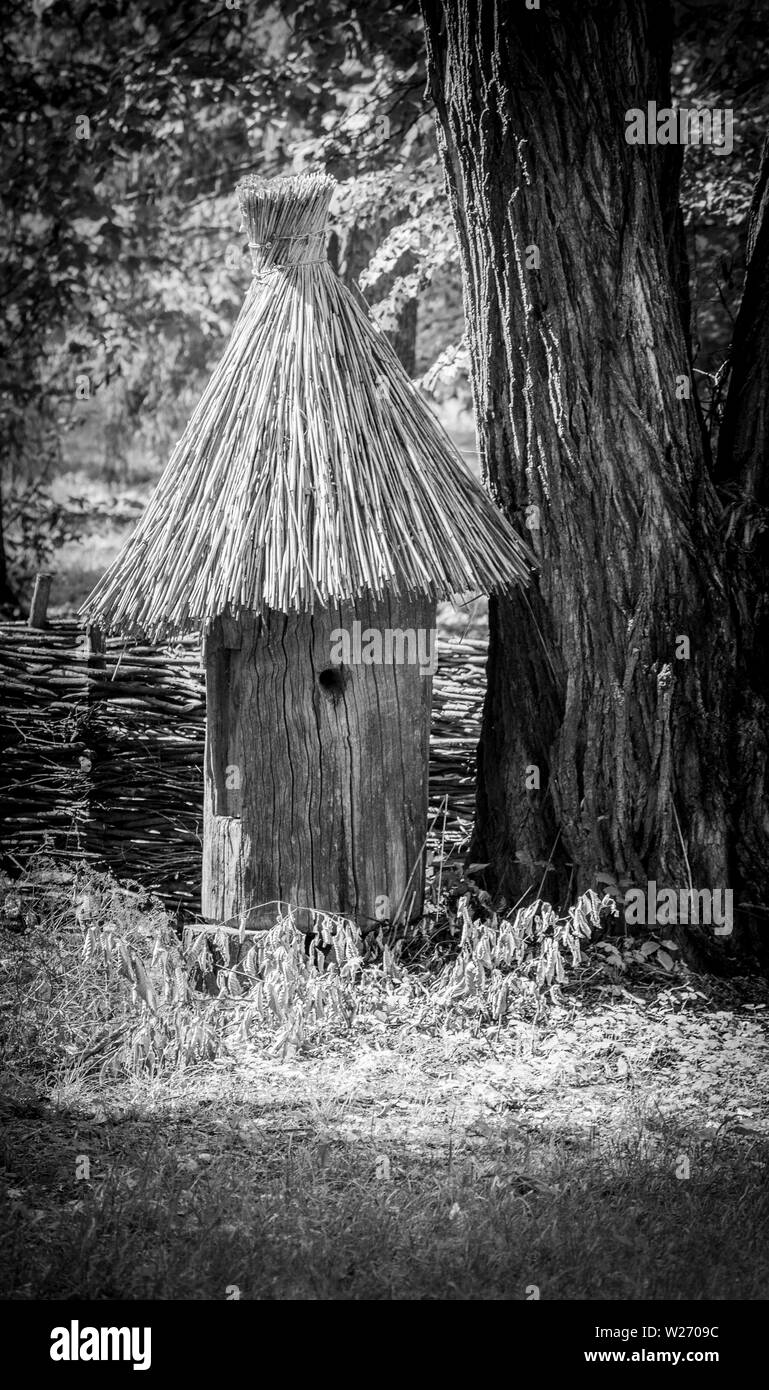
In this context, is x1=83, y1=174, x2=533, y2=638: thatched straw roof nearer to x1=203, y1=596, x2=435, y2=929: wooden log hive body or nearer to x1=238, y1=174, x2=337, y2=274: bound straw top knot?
x1=238, y1=174, x2=337, y2=274: bound straw top knot

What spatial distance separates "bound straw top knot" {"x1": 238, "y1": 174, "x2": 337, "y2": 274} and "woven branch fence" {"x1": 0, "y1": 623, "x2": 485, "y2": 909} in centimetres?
223

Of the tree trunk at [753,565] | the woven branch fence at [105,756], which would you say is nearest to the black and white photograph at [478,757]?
the tree trunk at [753,565]

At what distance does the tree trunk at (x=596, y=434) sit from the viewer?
186 inches

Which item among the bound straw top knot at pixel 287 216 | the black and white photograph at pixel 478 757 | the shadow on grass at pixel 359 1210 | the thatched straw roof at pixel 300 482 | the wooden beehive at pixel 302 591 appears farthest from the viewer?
the bound straw top knot at pixel 287 216

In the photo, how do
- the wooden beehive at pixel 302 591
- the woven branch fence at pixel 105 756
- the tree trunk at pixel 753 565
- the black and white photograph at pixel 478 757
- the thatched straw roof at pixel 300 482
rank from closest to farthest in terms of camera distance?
1. the black and white photograph at pixel 478 757
2. the thatched straw roof at pixel 300 482
3. the wooden beehive at pixel 302 591
4. the tree trunk at pixel 753 565
5. the woven branch fence at pixel 105 756

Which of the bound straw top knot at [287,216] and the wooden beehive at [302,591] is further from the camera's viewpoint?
the bound straw top knot at [287,216]

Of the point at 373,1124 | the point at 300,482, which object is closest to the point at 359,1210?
the point at 373,1124

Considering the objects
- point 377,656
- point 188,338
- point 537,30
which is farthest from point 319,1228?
point 188,338

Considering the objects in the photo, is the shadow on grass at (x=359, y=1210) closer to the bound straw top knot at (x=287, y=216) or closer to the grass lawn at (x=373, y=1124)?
the grass lawn at (x=373, y=1124)

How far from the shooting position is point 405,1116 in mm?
3943

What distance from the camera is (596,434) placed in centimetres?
480

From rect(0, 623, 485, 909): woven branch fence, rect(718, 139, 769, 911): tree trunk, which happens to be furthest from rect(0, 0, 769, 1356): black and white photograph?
rect(0, 623, 485, 909): woven branch fence

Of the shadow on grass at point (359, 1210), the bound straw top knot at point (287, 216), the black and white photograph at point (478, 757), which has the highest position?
the bound straw top knot at point (287, 216)

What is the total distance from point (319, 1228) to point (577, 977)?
1.84 m
